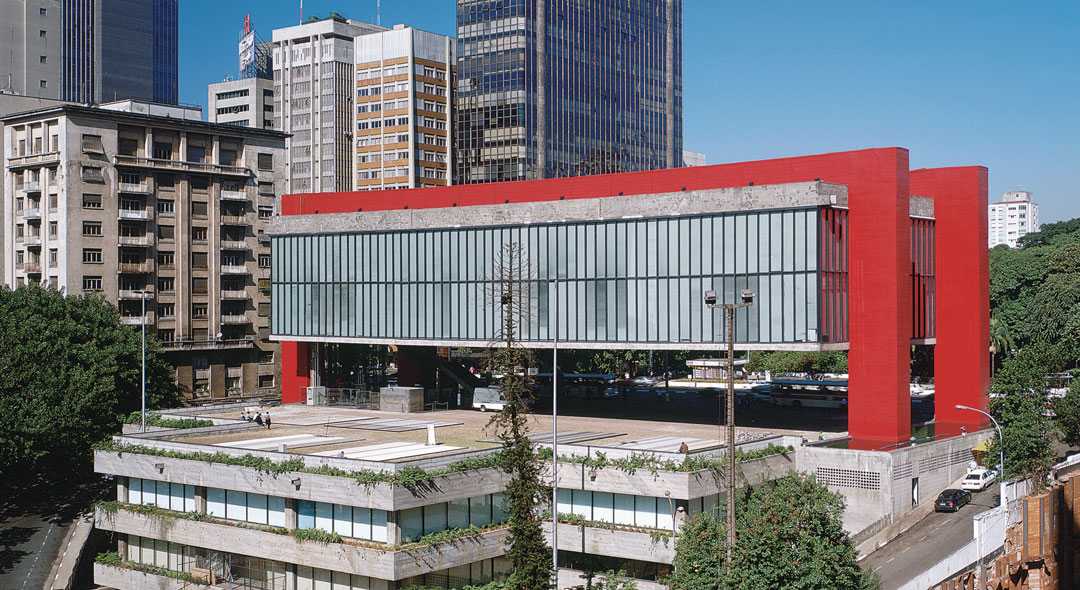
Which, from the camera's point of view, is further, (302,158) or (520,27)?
(302,158)

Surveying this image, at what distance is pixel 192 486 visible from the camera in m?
60.0

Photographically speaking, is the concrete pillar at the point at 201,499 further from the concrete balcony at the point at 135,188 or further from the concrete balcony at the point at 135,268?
the concrete balcony at the point at 135,188

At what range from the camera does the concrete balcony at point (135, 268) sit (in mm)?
113188

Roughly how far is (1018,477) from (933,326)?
1694cm

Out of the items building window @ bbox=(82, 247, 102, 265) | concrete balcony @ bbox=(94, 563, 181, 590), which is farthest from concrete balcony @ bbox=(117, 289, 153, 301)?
concrete balcony @ bbox=(94, 563, 181, 590)

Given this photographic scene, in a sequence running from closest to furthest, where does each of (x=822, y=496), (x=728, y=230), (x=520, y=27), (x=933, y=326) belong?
(x=822, y=496), (x=728, y=230), (x=933, y=326), (x=520, y=27)

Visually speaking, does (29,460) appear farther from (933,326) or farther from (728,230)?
(933,326)

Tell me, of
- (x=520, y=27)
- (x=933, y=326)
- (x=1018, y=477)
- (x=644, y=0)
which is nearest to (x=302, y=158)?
(x=520, y=27)

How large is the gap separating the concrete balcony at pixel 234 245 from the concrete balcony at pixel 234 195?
484cm

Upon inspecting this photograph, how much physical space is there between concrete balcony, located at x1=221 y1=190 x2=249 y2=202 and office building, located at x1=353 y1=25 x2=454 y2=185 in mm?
49869

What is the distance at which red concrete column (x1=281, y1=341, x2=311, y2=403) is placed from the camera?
9650 centimetres

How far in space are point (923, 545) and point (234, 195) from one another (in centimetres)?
8783

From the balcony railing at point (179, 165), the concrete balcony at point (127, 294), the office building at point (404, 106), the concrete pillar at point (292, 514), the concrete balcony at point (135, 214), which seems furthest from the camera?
the office building at point (404, 106)

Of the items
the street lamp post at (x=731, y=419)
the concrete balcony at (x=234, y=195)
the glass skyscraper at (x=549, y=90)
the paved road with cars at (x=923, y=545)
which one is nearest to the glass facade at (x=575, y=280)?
the paved road with cars at (x=923, y=545)
